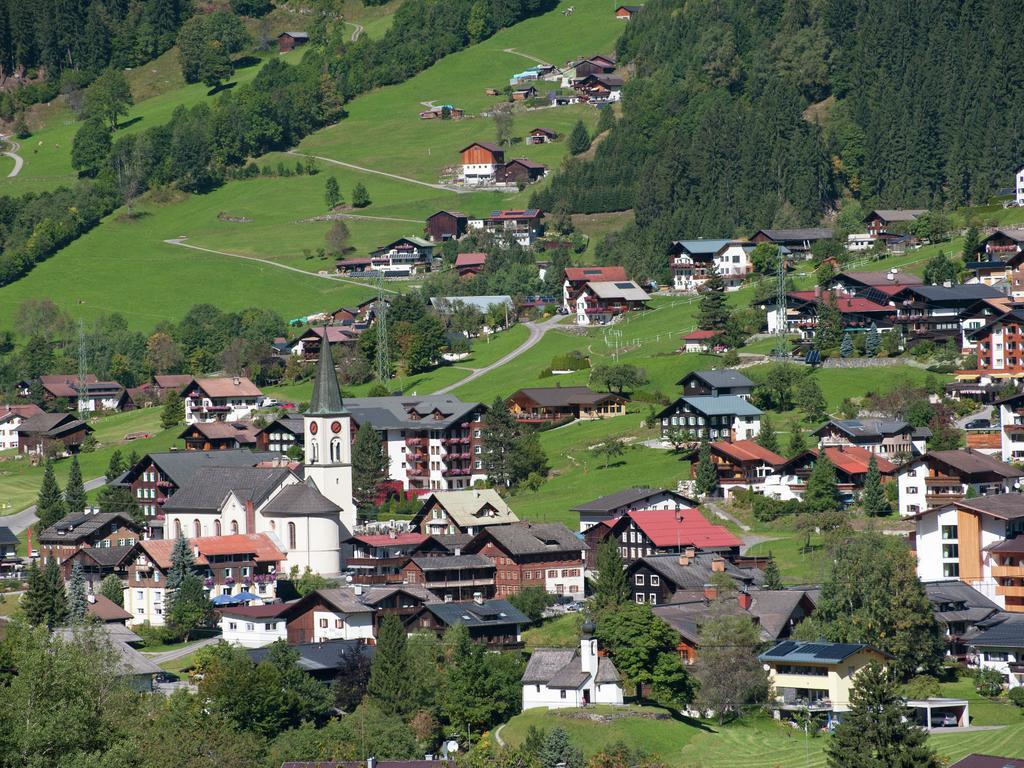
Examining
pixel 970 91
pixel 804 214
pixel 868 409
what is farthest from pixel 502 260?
pixel 868 409

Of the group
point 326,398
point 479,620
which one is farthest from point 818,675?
point 326,398

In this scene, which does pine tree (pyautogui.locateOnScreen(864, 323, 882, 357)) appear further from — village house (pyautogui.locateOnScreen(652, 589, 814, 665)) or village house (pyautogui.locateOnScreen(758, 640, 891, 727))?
village house (pyautogui.locateOnScreen(758, 640, 891, 727))

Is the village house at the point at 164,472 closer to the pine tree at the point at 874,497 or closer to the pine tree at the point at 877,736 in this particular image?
the pine tree at the point at 874,497

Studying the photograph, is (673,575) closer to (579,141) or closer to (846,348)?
(846,348)

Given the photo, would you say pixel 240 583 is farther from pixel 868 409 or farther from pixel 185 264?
pixel 185 264

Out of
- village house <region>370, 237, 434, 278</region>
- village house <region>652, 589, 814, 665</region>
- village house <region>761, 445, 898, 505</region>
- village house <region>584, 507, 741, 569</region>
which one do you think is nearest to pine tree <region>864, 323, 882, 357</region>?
village house <region>761, 445, 898, 505</region>
